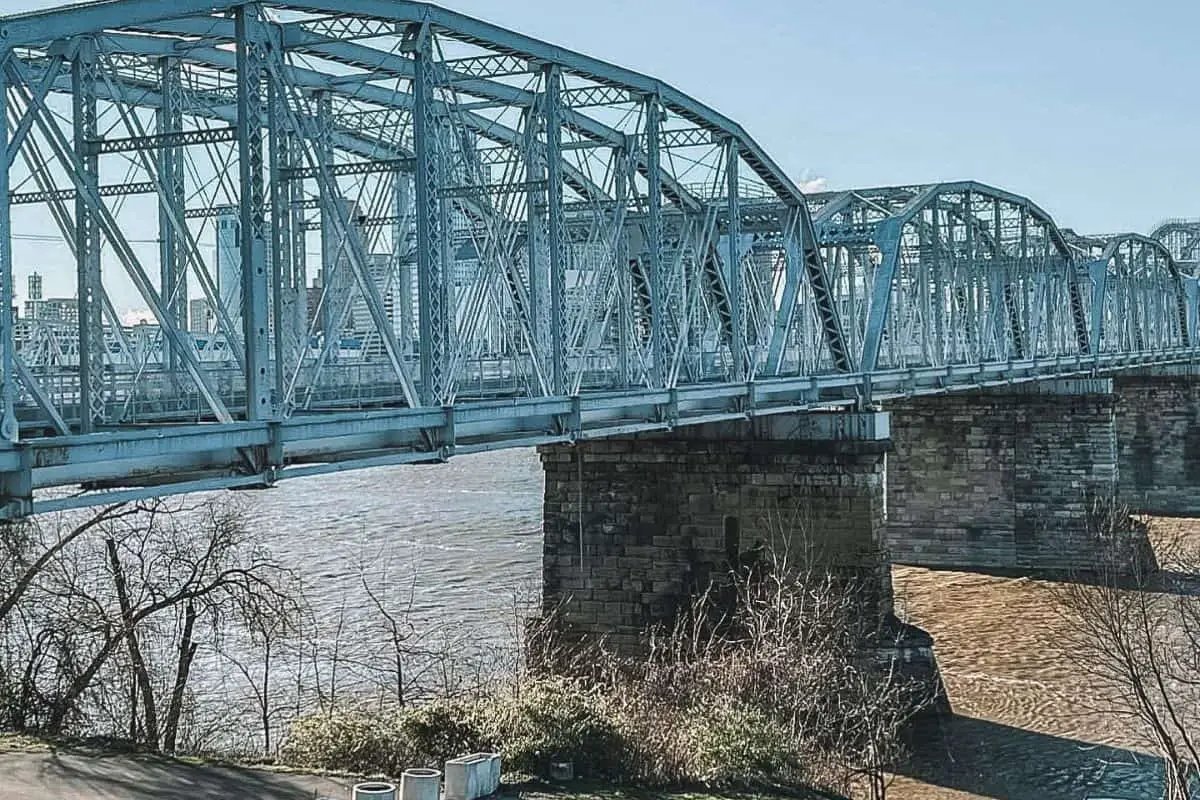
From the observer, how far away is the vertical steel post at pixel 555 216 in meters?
21.9

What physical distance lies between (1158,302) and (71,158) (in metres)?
78.9

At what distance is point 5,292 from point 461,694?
11099 millimetres

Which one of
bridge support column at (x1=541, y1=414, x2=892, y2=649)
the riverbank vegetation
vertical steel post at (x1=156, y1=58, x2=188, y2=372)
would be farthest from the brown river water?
vertical steel post at (x1=156, y1=58, x2=188, y2=372)

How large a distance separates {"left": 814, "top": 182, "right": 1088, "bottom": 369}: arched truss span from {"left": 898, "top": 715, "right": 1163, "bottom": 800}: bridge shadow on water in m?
10.7

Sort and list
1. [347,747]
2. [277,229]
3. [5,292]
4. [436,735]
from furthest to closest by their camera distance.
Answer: [436,735], [347,747], [277,229], [5,292]

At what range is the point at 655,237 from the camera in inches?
1026

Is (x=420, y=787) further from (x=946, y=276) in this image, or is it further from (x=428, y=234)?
(x=946, y=276)

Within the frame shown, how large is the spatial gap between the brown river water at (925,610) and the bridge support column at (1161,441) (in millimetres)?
25467

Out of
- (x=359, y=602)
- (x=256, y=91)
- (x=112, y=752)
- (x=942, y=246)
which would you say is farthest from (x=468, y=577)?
(x=256, y=91)

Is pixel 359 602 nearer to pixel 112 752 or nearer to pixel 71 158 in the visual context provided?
pixel 112 752

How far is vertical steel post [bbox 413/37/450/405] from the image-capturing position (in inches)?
734

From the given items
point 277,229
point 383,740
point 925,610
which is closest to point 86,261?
point 277,229

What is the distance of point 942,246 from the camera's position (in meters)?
49.3

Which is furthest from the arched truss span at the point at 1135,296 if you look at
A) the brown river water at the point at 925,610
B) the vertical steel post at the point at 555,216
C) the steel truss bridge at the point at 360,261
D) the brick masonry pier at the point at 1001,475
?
the vertical steel post at the point at 555,216
